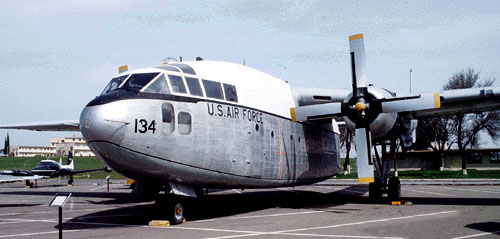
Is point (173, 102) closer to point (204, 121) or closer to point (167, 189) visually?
point (204, 121)

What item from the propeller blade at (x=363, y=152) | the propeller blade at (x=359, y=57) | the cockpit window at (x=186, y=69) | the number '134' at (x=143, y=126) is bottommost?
the propeller blade at (x=363, y=152)

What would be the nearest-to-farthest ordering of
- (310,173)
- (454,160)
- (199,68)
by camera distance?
(199,68)
(310,173)
(454,160)

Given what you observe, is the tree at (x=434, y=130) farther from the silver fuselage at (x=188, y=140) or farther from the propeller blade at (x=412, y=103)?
the silver fuselage at (x=188, y=140)

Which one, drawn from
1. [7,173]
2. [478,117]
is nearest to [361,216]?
[7,173]

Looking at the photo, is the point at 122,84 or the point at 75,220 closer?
the point at 122,84

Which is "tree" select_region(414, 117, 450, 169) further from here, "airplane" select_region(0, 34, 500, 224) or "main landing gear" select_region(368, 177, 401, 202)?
"airplane" select_region(0, 34, 500, 224)

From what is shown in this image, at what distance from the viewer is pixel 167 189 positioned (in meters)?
10.3

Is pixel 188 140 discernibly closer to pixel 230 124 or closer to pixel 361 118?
pixel 230 124

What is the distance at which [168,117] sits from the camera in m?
9.50

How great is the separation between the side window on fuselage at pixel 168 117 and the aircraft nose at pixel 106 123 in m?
0.90

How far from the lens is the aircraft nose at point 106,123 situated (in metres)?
8.65

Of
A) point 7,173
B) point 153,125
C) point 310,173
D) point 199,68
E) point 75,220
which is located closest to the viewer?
point 153,125

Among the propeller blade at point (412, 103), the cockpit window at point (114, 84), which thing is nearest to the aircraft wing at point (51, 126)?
the cockpit window at point (114, 84)

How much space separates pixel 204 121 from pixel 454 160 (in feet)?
202
